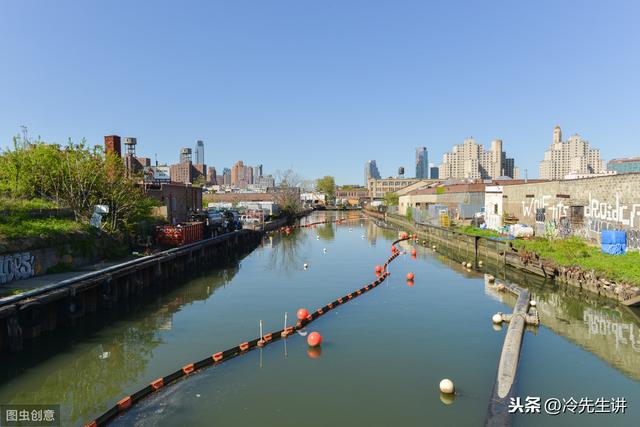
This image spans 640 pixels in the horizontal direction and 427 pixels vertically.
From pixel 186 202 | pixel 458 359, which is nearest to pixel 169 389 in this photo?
pixel 458 359

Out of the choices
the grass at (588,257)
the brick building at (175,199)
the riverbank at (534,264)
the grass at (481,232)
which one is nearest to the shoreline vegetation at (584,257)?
the grass at (588,257)

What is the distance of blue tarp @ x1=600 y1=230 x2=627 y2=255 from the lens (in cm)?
2959

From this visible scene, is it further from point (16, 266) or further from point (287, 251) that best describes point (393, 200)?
point (16, 266)

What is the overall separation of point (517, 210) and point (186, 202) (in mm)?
39859

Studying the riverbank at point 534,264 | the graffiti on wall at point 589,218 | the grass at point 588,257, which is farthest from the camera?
the graffiti on wall at point 589,218

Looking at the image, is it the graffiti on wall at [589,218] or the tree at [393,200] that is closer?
the graffiti on wall at [589,218]

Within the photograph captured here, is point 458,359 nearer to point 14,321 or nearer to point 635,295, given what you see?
point 635,295

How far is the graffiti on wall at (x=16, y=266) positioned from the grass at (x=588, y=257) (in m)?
31.5

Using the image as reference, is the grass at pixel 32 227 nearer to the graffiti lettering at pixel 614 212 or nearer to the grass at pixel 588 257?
the grass at pixel 588 257

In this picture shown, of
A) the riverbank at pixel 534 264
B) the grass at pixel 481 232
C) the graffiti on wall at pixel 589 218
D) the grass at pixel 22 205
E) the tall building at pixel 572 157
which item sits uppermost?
the tall building at pixel 572 157

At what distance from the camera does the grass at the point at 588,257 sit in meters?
25.1

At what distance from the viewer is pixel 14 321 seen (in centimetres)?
1767

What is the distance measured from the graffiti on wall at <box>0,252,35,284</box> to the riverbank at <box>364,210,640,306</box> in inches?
1225

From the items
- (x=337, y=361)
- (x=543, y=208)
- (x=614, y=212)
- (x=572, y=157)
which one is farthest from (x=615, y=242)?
(x=572, y=157)
